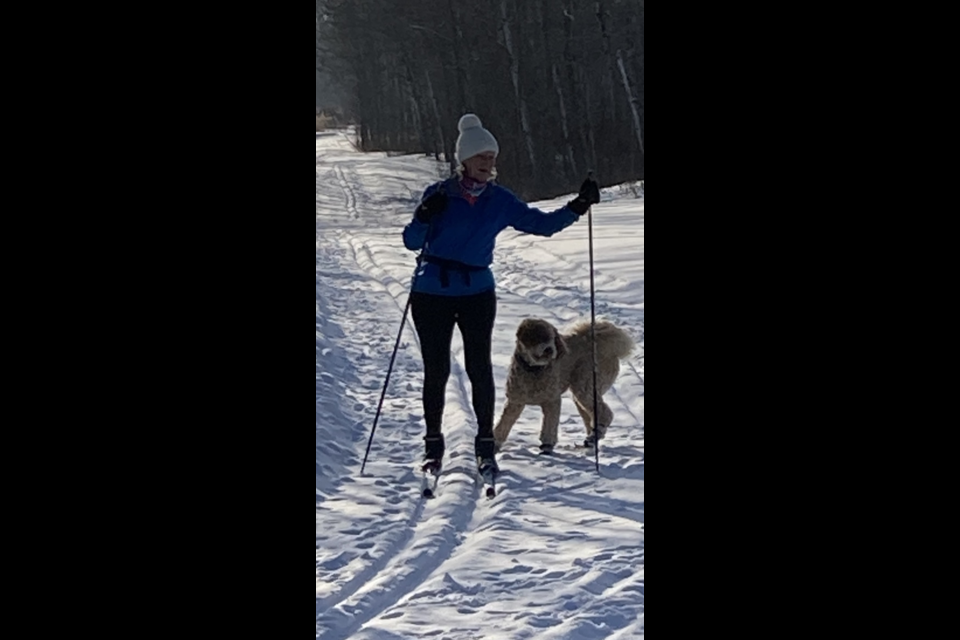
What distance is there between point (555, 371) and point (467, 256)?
1.13m

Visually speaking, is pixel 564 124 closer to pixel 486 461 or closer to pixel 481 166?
pixel 486 461

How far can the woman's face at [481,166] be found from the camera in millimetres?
4742

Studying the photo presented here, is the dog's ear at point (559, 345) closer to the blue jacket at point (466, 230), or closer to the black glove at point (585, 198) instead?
the blue jacket at point (466, 230)

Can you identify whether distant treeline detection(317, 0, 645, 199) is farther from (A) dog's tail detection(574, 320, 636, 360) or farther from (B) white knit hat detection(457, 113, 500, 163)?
(B) white knit hat detection(457, 113, 500, 163)

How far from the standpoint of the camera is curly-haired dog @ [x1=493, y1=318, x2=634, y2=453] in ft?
18.3

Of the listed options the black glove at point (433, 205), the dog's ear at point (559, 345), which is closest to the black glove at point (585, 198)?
the black glove at point (433, 205)

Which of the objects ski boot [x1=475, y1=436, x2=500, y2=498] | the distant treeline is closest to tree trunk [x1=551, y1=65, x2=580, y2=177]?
the distant treeline

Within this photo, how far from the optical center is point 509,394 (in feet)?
19.1

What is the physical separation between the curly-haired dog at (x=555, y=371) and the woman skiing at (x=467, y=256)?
390 mm

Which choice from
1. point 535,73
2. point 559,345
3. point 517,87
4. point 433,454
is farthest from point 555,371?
point 535,73
